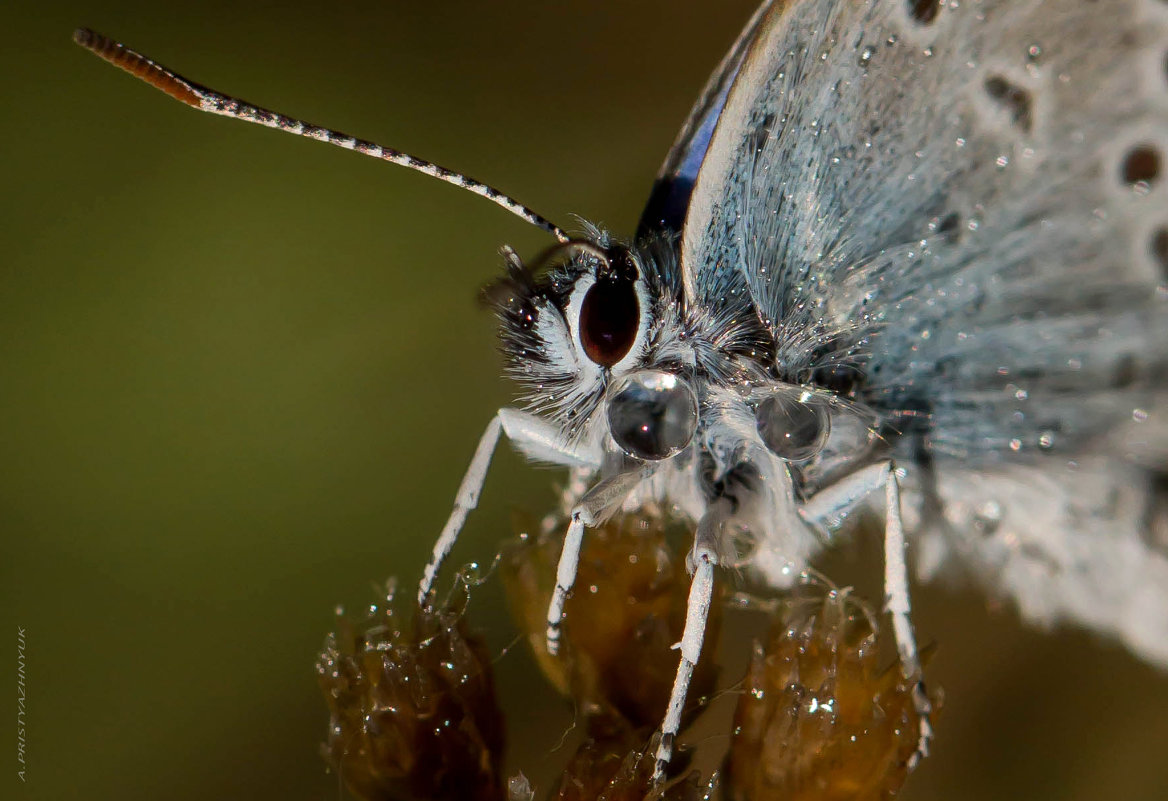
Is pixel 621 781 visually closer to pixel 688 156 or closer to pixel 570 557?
pixel 570 557

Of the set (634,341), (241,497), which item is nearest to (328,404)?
(241,497)

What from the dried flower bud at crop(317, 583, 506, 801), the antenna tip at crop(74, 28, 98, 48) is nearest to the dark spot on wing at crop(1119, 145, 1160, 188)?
the dried flower bud at crop(317, 583, 506, 801)

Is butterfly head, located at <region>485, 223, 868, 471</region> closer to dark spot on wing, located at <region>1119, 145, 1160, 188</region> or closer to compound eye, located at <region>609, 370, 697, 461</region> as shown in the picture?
compound eye, located at <region>609, 370, 697, 461</region>

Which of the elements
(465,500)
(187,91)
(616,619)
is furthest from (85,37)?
(616,619)

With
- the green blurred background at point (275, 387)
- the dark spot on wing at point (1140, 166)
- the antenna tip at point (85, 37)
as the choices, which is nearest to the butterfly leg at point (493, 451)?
the green blurred background at point (275, 387)

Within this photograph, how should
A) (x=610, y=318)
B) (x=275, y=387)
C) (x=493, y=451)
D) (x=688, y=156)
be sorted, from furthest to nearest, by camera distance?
(x=275, y=387) → (x=688, y=156) → (x=493, y=451) → (x=610, y=318)

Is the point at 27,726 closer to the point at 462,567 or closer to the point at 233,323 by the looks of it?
the point at 462,567
